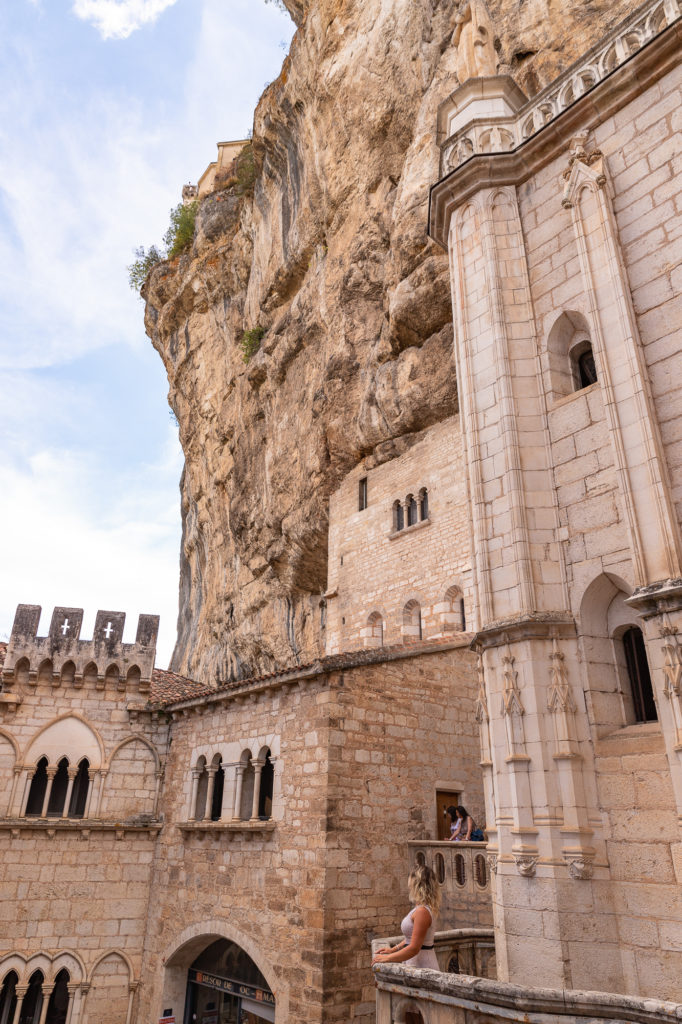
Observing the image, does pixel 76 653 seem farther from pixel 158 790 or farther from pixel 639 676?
pixel 639 676

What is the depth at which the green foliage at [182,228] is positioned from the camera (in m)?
35.3

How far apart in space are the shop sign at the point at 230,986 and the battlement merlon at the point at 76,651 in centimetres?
619

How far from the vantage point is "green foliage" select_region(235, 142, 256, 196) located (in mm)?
29719

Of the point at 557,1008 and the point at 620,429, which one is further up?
the point at 620,429

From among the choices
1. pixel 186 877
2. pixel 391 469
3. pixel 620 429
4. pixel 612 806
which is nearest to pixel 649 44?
pixel 620 429

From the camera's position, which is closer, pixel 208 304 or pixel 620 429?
pixel 620 429

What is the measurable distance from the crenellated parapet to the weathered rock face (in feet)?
26.8

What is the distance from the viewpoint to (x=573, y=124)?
9.38 meters

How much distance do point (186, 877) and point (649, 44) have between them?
52.0 ft

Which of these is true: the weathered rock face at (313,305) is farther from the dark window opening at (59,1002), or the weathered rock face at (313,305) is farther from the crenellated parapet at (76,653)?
the dark window opening at (59,1002)

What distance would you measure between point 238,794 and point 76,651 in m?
5.91

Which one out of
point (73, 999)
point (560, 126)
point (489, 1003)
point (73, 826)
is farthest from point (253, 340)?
point (489, 1003)

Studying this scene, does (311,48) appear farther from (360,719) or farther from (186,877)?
(186,877)

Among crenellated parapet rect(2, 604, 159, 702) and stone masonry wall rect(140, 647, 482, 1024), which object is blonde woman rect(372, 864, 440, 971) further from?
crenellated parapet rect(2, 604, 159, 702)
